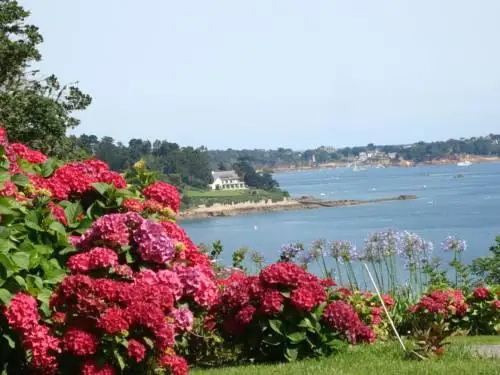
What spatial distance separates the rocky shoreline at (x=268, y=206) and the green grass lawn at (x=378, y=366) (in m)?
91.2

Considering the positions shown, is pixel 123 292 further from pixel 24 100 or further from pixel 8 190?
pixel 24 100

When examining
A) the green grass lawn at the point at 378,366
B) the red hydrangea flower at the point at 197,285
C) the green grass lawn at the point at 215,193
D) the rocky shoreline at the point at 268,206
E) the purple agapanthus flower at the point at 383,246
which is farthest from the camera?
the green grass lawn at the point at 215,193

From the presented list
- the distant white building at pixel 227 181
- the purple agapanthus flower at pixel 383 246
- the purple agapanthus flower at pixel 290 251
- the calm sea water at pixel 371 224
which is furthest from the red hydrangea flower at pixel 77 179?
the distant white building at pixel 227 181

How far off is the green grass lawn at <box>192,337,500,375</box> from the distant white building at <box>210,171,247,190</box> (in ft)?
413

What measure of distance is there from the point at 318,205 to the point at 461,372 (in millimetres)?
101380

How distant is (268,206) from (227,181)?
27.3 meters

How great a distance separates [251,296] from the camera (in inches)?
245

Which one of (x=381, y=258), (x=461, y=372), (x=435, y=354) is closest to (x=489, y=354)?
(x=435, y=354)

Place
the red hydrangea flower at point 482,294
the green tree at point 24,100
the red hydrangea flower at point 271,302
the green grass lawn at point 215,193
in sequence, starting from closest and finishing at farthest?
1. the red hydrangea flower at point 271,302
2. the red hydrangea flower at point 482,294
3. the green tree at point 24,100
4. the green grass lawn at point 215,193

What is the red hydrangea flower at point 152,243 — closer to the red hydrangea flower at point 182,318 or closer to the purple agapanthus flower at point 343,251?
the red hydrangea flower at point 182,318

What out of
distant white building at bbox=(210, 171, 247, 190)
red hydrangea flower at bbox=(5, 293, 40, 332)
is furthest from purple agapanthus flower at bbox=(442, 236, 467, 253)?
distant white building at bbox=(210, 171, 247, 190)

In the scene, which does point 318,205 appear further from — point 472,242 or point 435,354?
point 435,354

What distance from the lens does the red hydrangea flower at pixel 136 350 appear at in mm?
4723

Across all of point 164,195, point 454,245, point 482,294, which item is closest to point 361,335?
point 164,195
